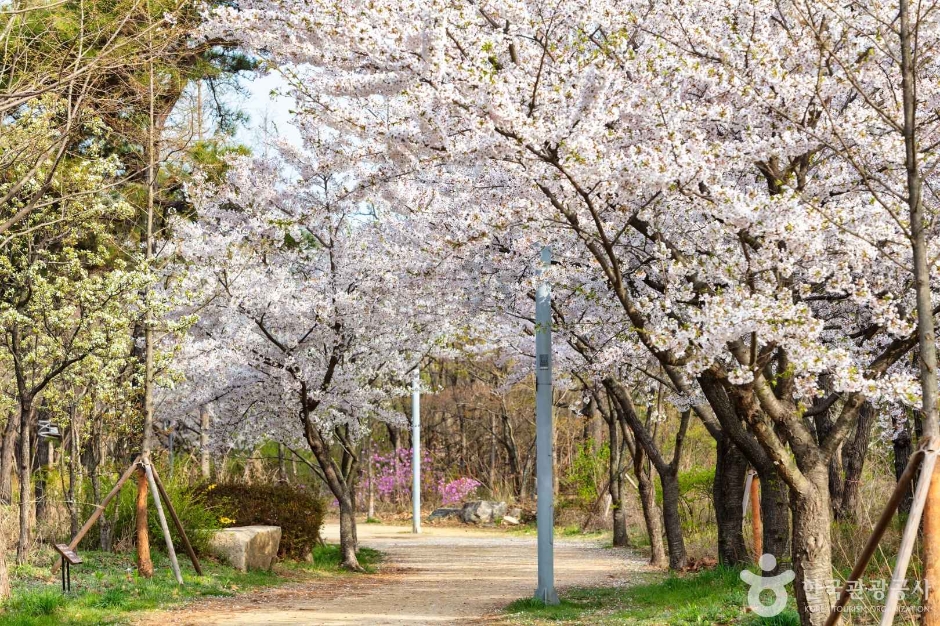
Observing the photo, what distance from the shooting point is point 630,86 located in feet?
19.8

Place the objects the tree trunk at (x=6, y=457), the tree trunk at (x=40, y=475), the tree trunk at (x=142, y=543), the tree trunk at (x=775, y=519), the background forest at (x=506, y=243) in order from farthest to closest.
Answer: the tree trunk at (x=40, y=475)
the tree trunk at (x=6, y=457)
the tree trunk at (x=142, y=543)
the tree trunk at (x=775, y=519)
the background forest at (x=506, y=243)

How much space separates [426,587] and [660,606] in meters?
4.10

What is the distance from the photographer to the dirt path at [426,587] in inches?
327

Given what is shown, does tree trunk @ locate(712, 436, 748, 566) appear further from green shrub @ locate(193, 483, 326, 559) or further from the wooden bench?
the wooden bench

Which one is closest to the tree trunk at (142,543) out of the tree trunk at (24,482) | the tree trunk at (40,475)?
the tree trunk at (24,482)

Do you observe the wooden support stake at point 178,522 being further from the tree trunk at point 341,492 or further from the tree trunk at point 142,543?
the tree trunk at point 341,492

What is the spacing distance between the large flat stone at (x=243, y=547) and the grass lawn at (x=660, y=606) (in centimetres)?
392

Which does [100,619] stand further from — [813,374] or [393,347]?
[393,347]

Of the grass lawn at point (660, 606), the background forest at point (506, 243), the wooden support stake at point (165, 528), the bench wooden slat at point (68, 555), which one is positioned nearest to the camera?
the background forest at point (506, 243)

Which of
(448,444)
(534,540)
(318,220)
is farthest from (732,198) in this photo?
(448,444)

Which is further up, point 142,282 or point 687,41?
point 687,41

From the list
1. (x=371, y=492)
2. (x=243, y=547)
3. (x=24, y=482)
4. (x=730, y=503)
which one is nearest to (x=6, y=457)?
(x=24, y=482)

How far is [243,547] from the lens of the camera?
11.4 m

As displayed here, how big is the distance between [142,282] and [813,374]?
6.47 metres
